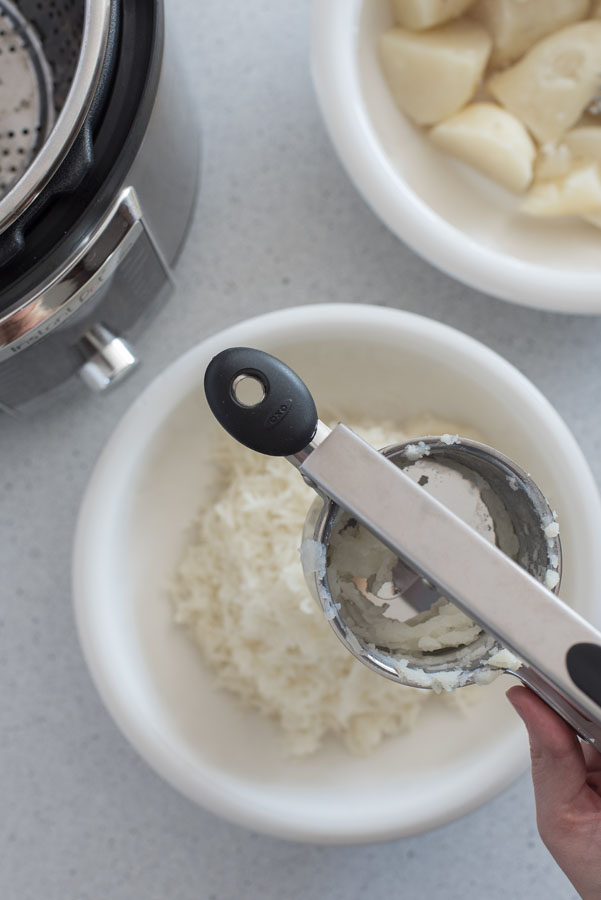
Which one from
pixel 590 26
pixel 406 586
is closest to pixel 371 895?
pixel 406 586

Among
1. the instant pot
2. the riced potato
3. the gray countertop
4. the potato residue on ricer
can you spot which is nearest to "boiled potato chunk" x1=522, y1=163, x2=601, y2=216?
the riced potato

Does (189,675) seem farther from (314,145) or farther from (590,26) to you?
(590,26)

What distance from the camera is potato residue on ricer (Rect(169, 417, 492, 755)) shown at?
2.56 ft

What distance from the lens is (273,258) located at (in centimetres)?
93

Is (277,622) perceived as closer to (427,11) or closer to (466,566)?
(466,566)

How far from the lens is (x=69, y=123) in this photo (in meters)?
0.56

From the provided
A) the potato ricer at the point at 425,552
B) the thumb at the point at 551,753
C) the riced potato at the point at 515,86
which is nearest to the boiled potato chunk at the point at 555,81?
the riced potato at the point at 515,86

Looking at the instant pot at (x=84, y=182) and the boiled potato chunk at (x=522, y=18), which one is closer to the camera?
the instant pot at (x=84, y=182)

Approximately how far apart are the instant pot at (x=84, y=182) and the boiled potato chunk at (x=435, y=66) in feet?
0.72

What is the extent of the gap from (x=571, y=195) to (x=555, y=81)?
12 centimetres

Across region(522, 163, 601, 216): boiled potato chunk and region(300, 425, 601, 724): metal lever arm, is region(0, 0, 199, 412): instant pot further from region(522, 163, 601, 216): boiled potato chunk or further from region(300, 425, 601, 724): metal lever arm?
region(522, 163, 601, 216): boiled potato chunk

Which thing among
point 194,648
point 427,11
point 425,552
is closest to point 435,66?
point 427,11

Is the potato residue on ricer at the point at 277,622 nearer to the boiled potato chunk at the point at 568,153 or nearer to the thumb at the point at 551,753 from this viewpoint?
the thumb at the point at 551,753

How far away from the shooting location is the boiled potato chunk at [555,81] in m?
0.83
